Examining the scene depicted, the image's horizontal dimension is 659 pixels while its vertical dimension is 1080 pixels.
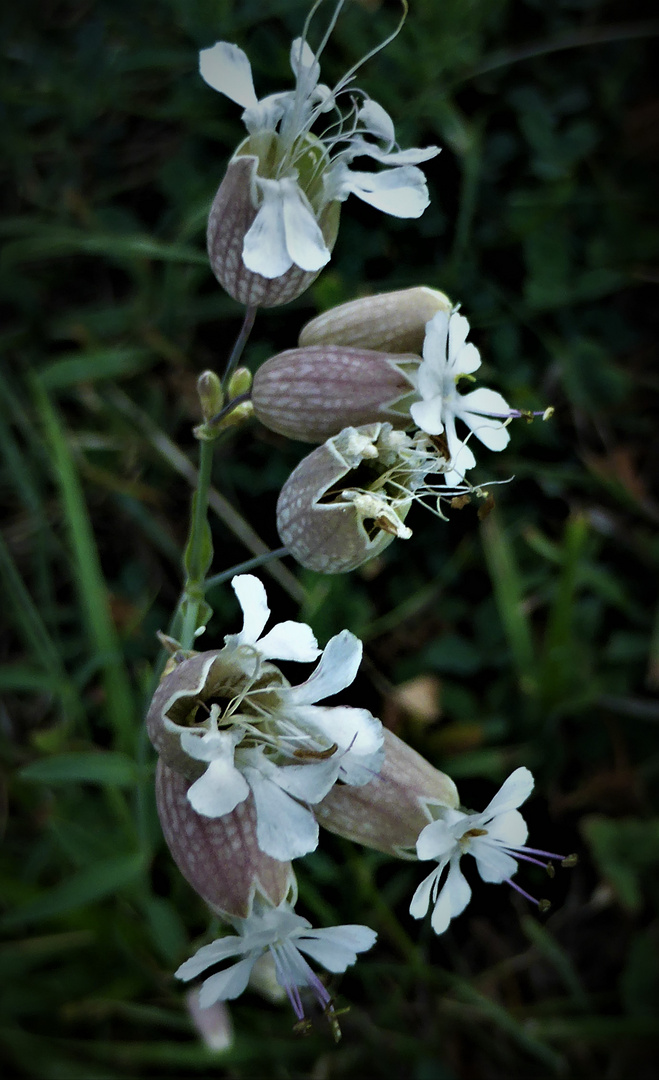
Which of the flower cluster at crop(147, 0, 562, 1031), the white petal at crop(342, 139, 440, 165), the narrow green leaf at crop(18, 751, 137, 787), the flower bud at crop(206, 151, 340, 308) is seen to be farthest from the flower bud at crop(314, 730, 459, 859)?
the white petal at crop(342, 139, 440, 165)

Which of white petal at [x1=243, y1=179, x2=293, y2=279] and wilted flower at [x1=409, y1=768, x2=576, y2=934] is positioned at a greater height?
white petal at [x1=243, y1=179, x2=293, y2=279]

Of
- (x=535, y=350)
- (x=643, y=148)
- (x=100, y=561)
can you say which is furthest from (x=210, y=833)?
(x=643, y=148)

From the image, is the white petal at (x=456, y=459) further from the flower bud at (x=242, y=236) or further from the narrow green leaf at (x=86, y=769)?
the narrow green leaf at (x=86, y=769)

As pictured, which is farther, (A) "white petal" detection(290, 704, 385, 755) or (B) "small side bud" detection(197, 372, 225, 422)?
(B) "small side bud" detection(197, 372, 225, 422)

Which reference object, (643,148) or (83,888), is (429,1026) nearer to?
(83,888)

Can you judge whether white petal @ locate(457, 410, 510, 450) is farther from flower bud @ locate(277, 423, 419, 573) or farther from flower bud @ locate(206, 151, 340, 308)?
flower bud @ locate(206, 151, 340, 308)
